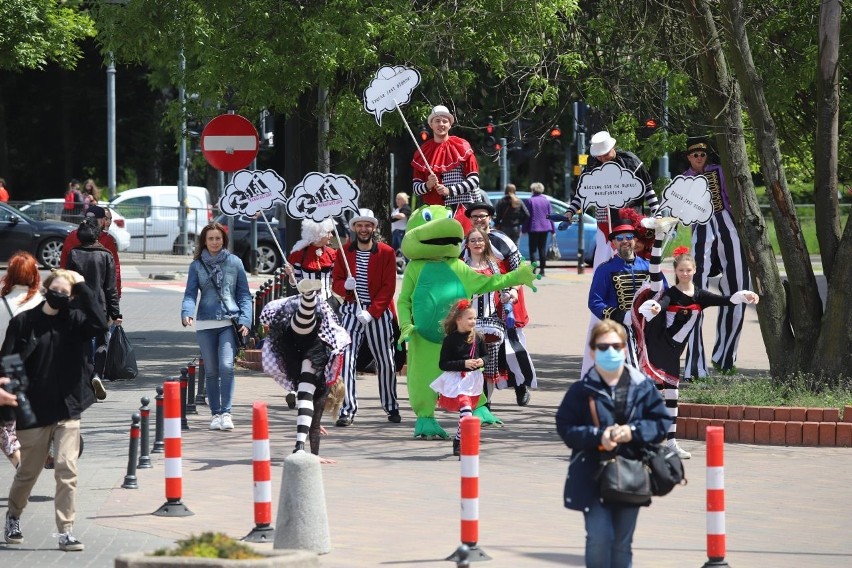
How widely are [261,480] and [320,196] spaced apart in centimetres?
651

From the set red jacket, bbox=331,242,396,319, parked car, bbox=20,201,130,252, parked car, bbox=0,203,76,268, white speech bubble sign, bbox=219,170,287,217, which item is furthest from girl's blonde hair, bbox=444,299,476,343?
parked car, bbox=20,201,130,252

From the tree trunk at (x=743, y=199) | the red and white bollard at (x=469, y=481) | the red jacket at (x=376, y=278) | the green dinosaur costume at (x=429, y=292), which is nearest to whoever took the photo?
the red and white bollard at (x=469, y=481)

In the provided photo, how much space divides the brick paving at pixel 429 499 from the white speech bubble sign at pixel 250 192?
191cm

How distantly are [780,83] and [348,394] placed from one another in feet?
17.5

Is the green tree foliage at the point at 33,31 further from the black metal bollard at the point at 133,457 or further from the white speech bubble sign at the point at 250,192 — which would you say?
the black metal bollard at the point at 133,457

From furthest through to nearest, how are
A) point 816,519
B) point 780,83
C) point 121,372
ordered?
point 780,83, point 121,372, point 816,519

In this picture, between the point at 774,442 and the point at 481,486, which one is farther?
the point at 774,442

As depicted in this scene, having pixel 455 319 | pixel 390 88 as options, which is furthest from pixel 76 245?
pixel 455 319

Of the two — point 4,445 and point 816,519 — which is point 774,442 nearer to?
point 816,519

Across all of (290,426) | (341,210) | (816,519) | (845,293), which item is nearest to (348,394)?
(290,426)

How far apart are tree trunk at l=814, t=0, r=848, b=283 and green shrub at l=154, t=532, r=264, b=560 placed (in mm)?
7730

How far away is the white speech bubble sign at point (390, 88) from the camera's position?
598 inches

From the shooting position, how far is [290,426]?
45.1 feet

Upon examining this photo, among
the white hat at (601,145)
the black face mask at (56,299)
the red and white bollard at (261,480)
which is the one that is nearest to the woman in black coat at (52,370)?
the black face mask at (56,299)
